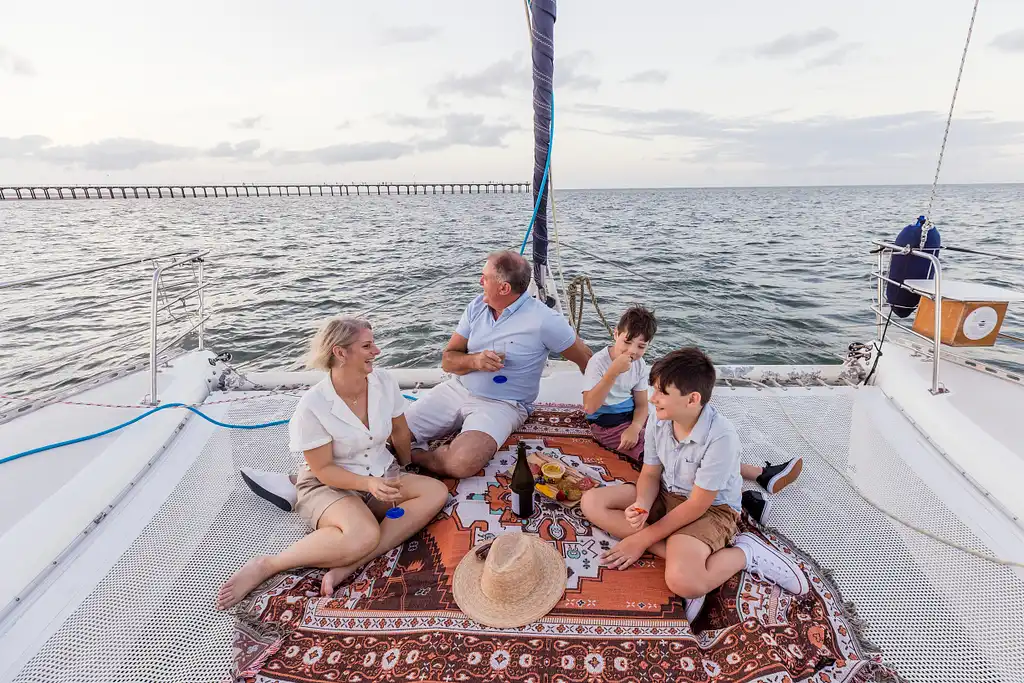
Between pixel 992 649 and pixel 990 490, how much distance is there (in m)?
1.04

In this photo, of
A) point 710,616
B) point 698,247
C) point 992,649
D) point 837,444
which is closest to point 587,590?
point 710,616

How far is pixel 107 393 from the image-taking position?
3.55m

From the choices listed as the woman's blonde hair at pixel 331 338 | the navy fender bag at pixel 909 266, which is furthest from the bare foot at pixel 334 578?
the navy fender bag at pixel 909 266

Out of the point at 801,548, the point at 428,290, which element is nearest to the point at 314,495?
the point at 801,548

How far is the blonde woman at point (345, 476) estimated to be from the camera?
2174 mm

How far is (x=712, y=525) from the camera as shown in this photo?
222 centimetres

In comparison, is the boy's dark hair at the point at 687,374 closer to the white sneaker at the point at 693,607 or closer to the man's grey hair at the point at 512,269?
the white sneaker at the point at 693,607

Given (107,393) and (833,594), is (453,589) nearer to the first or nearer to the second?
(833,594)

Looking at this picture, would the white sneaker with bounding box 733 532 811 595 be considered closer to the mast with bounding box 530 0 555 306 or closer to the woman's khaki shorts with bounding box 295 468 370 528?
the woman's khaki shorts with bounding box 295 468 370 528

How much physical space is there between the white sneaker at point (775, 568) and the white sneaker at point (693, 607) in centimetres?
26

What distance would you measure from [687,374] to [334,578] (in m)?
1.73

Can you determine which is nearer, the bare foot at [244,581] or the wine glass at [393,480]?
the bare foot at [244,581]

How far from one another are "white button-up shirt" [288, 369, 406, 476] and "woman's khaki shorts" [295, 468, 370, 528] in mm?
120

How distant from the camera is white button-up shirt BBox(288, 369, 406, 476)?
2.30 m
